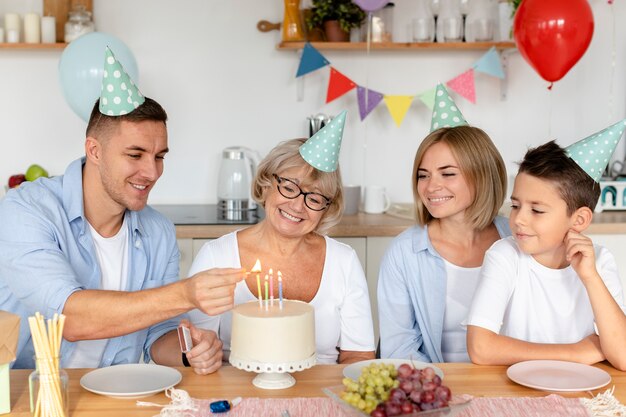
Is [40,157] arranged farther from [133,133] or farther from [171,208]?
[133,133]

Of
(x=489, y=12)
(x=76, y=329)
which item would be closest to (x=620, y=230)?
(x=489, y=12)

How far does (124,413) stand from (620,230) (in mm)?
2445

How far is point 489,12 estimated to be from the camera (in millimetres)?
3773

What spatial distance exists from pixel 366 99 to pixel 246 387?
226 cm

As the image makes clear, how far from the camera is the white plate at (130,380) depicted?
61.9 inches

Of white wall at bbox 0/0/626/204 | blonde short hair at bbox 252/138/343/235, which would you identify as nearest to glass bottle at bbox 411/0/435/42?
white wall at bbox 0/0/626/204

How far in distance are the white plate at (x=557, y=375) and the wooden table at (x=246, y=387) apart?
0.05 ft

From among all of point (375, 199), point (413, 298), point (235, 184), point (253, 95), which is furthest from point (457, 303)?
point (253, 95)

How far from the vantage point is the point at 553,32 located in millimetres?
3002

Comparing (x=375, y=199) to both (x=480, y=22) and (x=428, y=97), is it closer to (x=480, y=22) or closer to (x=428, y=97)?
(x=428, y=97)

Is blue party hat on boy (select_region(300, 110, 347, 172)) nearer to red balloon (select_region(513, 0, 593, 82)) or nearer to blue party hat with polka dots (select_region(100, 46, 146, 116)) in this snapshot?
blue party hat with polka dots (select_region(100, 46, 146, 116))

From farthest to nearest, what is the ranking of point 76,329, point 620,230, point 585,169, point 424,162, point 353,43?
1. point 353,43
2. point 620,230
3. point 424,162
4. point 585,169
5. point 76,329

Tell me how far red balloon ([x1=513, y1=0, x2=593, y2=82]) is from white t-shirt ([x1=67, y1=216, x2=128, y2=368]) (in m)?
1.69

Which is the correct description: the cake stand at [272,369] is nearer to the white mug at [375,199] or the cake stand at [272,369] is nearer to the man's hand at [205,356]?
the man's hand at [205,356]
